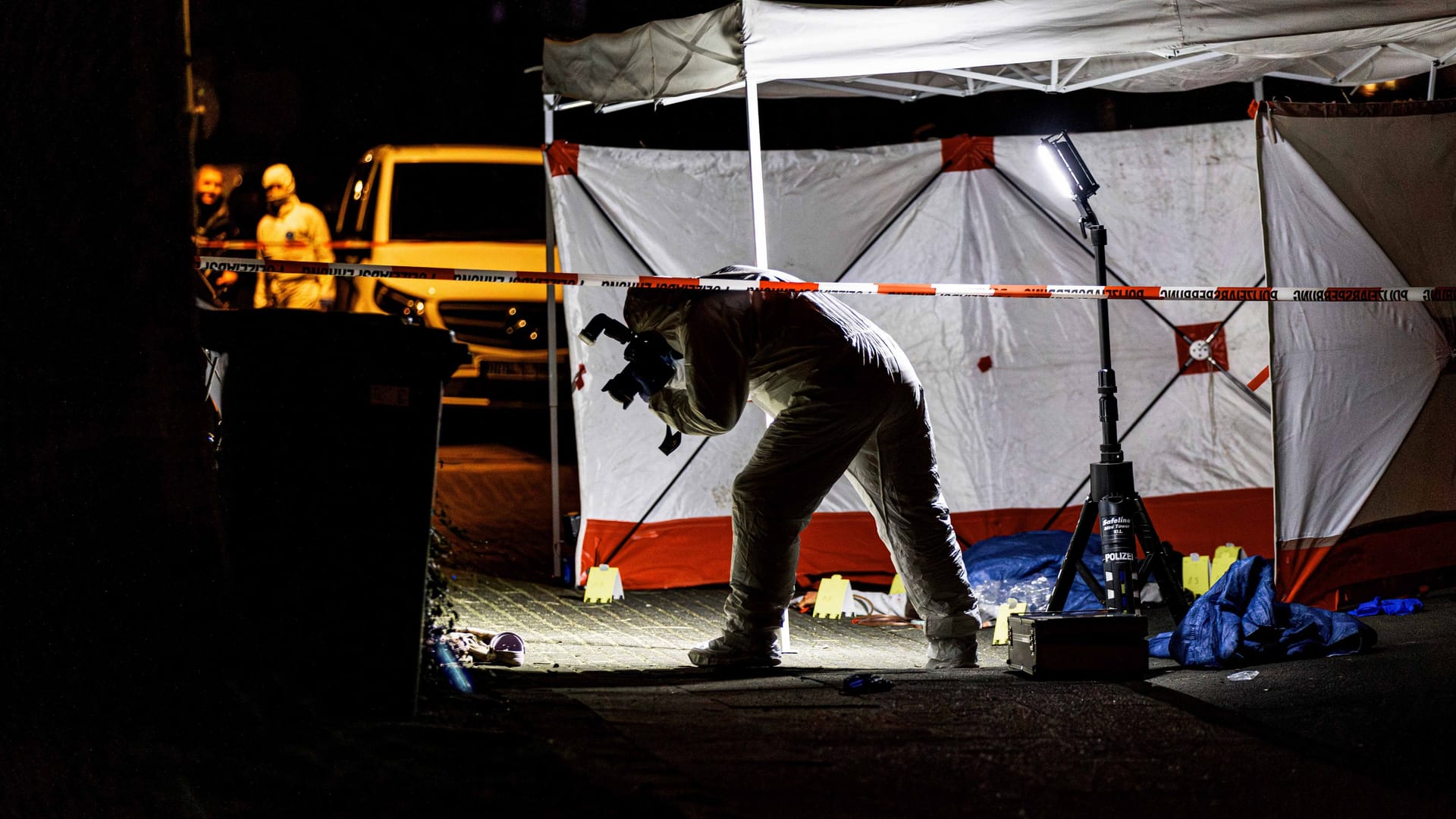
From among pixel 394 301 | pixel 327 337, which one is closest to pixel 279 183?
pixel 394 301

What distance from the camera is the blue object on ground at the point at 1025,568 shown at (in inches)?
261

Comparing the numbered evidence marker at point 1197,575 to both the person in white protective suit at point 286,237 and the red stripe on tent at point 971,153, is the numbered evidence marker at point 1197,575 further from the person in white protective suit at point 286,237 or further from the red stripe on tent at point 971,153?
the person in white protective suit at point 286,237

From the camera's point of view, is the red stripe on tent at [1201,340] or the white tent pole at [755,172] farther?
the red stripe on tent at [1201,340]

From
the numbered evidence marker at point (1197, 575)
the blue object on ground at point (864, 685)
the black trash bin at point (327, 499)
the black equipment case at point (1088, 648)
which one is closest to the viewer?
the black trash bin at point (327, 499)

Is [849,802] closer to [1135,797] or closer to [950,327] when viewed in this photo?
[1135,797]

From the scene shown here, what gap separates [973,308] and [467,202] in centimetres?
543

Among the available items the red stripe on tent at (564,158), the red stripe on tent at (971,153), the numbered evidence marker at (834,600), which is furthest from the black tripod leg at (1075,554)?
the red stripe on tent at (564,158)

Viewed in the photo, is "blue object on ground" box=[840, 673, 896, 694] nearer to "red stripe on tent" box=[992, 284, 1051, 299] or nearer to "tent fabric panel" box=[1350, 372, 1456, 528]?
"red stripe on tent" box=[992, 284, 1051, 299]

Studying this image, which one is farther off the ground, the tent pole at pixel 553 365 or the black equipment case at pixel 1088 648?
the tent pole at pixel 553 365

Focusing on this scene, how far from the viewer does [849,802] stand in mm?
2926

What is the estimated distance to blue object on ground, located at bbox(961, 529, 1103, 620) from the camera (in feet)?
21.7

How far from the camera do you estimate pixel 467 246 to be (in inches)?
433

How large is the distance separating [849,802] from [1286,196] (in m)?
4.10

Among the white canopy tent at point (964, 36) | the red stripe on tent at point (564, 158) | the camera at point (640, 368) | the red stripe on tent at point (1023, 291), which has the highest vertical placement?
the white canopy tent at point (964, 36)
